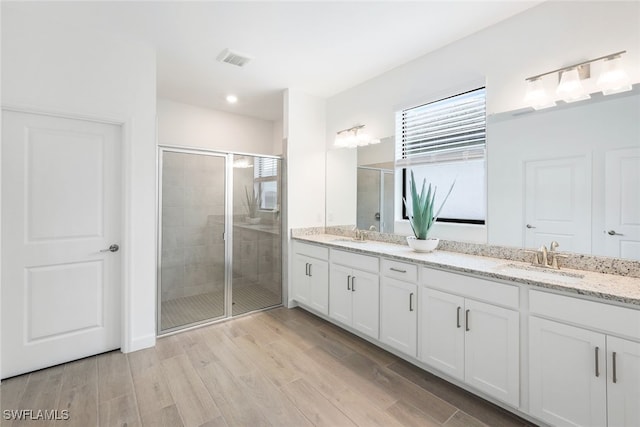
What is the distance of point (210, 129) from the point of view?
430 cm

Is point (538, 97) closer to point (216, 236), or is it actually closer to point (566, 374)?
point (566, 374)

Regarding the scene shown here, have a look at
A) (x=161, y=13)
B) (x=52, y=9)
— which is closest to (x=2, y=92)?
(x=52, y=9)

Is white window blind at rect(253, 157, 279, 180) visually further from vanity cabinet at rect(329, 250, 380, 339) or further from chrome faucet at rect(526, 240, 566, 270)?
chrome faucet at rect(526, 240, 566, 270)

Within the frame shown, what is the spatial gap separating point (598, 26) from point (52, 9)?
3642 mm

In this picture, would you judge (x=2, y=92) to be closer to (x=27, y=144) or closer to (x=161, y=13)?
(x=27, y=144)

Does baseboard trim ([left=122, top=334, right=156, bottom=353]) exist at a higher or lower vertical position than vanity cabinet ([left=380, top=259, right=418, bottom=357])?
lower

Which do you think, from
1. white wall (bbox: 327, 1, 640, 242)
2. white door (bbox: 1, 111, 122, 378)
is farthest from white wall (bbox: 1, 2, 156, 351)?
white wall (bbox: 327, 1, 640, 242)

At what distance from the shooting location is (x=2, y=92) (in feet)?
6.68

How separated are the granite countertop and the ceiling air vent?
2.12 m

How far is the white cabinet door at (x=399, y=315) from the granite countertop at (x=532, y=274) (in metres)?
0.24

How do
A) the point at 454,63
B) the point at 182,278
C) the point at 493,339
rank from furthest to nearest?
the point at 182,278
the point at 454,63
the point at 493,339

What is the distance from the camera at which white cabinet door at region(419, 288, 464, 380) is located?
197 cm

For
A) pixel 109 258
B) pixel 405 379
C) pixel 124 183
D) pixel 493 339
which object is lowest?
pixel 405 379

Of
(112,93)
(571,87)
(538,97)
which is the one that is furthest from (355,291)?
(112,93)
